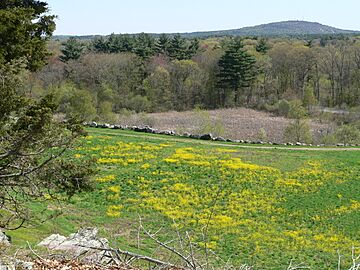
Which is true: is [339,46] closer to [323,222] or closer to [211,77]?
[211,77]

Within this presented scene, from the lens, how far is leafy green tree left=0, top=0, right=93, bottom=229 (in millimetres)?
9922

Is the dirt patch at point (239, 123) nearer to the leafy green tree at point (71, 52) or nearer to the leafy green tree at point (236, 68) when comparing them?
the leafy green tree at point (236, 68)

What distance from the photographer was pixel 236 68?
199 ft

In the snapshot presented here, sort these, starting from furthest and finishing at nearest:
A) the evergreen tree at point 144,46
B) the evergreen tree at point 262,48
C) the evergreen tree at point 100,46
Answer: the evergreen tree at point 262,48, the evergreen tree at point 100,46, the evergreen tree at point 144,46

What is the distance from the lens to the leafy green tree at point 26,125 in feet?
32.6

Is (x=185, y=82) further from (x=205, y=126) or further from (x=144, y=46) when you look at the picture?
(x=205, y=126)

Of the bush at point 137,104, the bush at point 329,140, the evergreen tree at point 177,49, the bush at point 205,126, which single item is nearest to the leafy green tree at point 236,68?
the evergreen tree at point 177,49

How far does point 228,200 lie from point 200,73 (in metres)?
43.2

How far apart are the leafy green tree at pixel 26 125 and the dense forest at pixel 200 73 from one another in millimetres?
37695

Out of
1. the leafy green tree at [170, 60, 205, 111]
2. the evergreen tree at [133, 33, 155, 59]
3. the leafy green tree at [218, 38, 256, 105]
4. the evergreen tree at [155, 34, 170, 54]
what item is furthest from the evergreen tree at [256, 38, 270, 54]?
the evergreen tree at [133, 33, 155, 59]

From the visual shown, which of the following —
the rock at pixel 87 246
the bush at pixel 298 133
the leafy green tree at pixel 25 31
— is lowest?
the bush at pixel 298 133

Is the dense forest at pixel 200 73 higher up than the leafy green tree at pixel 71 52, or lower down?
lower down

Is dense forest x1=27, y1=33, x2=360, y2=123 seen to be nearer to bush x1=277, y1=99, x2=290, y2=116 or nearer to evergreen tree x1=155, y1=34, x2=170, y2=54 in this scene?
evergreen tree x1=155, y1=34, x2=170, y2=54

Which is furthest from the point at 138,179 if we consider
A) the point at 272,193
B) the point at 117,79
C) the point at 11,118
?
the point at 117,79
